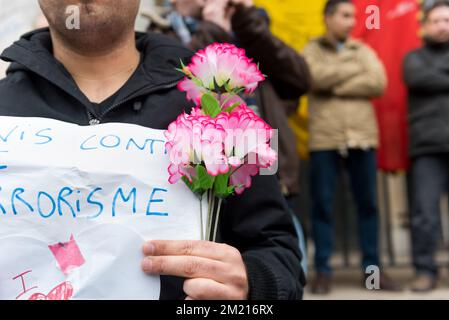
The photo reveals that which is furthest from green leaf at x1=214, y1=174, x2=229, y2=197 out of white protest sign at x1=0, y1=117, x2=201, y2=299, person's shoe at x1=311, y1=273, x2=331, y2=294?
person's shoe at x1=311, y1=273, x2=331, y2=294

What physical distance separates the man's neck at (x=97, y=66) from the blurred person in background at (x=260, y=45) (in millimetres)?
1422

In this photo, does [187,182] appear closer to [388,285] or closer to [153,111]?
[153,111]

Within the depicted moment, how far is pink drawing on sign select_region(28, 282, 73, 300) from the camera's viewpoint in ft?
5.26

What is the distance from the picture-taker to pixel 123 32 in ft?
6.45

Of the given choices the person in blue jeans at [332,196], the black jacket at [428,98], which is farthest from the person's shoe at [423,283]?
the black jacket at [428,98]

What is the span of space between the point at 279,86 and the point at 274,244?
2.09 m

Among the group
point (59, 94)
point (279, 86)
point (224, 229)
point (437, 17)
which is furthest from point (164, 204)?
→ point (437, 17)

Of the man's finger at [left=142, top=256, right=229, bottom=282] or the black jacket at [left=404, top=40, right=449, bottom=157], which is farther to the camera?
the black jacket at [left=404, top=40, right=449, bottom=157]

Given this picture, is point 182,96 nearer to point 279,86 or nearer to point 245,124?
point 245,124

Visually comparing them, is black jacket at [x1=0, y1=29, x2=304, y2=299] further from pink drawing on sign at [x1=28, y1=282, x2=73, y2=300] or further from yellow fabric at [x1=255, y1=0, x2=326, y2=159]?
yellow fabric at [x1=255, y1=0, x2=326, y2=159]

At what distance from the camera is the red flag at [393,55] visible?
5.84m

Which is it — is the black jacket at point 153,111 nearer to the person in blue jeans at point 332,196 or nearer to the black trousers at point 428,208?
the person in blue jeans at point 332,196

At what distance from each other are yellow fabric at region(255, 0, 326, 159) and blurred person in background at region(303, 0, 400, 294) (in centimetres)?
20

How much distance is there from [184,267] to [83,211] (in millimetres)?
265
